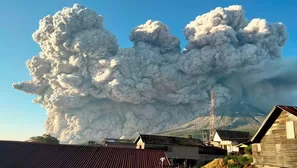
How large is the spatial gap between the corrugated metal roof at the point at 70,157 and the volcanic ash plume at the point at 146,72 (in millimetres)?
115644

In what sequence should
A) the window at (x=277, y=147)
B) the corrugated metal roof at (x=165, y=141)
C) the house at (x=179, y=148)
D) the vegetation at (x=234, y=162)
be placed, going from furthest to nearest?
the corrugated metal roof at (x=165, y=141), the house at (x=179, y=148), the vegetation at (x=234, y=162), the window at (x=277, y=147)

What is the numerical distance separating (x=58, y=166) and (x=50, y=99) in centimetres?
14156

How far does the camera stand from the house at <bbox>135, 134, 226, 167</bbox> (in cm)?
5450

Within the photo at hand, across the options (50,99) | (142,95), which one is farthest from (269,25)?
(50,99)

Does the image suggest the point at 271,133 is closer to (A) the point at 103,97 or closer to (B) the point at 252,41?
(B) the point at 252,41

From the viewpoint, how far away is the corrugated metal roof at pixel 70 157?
2291cm

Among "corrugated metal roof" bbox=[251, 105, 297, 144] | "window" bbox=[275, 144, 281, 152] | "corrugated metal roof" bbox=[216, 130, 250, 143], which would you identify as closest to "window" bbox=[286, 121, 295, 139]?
"corrugated metal roof" bbox=[251, 105, 297, 144]

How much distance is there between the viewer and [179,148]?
55188 mm

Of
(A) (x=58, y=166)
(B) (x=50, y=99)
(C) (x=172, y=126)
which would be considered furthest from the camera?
(C) (x=172, y=126)

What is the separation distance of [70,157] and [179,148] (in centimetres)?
3457

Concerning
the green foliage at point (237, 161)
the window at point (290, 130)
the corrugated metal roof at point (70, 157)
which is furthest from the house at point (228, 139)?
the window at point (290, 130)

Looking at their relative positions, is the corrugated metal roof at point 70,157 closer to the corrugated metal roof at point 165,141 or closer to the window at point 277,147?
the window at point 277,147

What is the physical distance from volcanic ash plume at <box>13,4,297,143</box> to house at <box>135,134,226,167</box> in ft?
284

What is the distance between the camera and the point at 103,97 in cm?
15912
